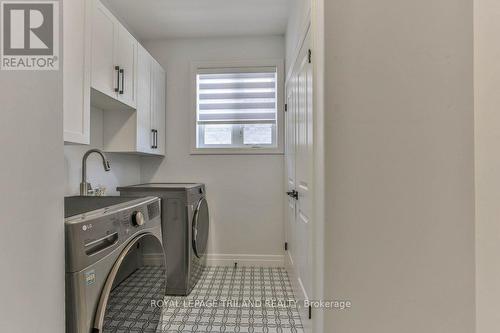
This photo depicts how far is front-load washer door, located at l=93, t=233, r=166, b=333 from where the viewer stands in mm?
966

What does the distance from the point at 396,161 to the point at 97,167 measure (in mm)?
2177

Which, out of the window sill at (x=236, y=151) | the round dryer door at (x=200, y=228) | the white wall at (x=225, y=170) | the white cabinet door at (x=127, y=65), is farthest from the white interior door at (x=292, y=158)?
the white cabinet door at (x=127, y=65)

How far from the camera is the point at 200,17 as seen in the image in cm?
257

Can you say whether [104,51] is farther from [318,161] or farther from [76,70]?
[318,161]

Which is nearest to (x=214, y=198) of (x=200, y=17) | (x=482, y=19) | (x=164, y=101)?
(x=164, y=101)

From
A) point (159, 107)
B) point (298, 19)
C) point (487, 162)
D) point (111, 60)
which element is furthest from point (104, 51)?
point (487, 162)

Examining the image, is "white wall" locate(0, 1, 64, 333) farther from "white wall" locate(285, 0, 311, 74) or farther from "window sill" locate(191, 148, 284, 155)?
"window sill" locate(191, 148, 284, 155)

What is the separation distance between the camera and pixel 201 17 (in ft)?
8.43

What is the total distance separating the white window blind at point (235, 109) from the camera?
3.01 meters

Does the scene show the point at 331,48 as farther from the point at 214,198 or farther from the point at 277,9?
the point at 214,198

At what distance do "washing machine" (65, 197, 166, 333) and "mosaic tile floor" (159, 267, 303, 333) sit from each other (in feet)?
1.96

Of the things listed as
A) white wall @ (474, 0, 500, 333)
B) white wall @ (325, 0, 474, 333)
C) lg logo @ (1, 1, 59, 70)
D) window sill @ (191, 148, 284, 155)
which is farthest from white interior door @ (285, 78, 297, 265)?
lg logo @ (1, 1, 59, 70)

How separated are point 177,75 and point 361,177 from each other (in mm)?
2568

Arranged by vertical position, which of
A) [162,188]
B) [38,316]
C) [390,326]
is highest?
[162,188]
